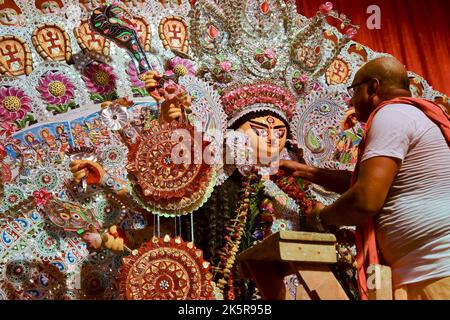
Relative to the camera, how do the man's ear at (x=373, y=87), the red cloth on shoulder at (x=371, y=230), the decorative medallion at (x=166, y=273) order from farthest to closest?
the decorative medallion at (x=166, y=273)
the man's ear at (x=373, y=87)
the red cloth on shoulder at (x=371, y=230)

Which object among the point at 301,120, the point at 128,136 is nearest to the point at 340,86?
the point at 301,120

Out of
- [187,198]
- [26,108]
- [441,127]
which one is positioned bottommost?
[187,198]

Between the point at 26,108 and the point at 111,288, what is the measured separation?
956 mm

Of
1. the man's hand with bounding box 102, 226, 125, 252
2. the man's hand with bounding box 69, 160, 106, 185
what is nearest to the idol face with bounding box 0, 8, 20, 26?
the man's hand with bounding box 69, 160, 106, 185

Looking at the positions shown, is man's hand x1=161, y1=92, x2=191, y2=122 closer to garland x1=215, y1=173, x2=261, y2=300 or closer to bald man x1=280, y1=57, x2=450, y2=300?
garland x1=215, y1=173, x2=261, y2=300

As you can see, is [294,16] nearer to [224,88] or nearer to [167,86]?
[224,88]

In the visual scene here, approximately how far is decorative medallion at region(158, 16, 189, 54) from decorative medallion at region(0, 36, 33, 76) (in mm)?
712

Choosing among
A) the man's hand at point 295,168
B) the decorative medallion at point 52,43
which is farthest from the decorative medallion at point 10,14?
the man's hand at point 295,168

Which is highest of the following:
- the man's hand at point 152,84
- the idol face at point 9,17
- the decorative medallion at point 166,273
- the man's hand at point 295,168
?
the idol face at point 9,17

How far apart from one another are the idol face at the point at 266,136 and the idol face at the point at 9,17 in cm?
123

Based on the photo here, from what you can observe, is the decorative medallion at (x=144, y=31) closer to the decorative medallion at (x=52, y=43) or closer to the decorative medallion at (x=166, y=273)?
the decorative medallion at (x=52, y=43)

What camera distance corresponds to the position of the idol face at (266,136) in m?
3.04

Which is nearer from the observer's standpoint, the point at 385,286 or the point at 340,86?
the point at 385,286

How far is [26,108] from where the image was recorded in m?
2.97
